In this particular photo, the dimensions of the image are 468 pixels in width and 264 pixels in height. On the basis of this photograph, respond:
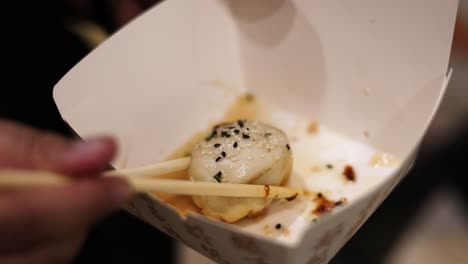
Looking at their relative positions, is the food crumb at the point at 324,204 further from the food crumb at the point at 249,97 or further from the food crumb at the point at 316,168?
the food crumb at the point at 249,97

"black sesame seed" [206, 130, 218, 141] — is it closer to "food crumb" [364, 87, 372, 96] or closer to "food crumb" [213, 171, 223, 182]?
"food crumb" [213, 171, 223, 182]

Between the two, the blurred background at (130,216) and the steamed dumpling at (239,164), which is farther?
the blurred background at (130,216)

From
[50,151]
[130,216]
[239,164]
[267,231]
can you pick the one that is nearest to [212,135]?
[239,164]

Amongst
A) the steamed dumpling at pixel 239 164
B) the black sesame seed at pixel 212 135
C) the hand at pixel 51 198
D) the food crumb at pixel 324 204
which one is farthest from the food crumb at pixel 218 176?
the hand at pixel 51 198

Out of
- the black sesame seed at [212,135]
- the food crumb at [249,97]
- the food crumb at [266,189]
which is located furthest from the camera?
the food crumb at [249,97]

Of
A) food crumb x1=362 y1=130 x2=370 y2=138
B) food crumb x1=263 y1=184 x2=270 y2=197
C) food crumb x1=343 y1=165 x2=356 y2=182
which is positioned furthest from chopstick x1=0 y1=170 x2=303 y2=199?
food crumb x1=362 y1=130 x2=370 y2=138
